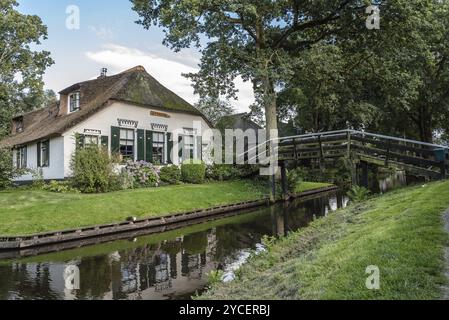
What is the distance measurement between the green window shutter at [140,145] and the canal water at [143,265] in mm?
10446

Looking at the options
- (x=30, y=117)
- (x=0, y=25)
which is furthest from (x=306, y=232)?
(x=30, y=117)

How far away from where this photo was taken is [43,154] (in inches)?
890

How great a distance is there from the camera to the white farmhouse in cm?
2127

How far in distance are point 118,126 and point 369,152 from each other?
1427cm

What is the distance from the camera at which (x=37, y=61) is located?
90.8 feet

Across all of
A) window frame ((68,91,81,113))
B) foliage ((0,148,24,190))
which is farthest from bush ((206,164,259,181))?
foliage ((0,148,24,190))

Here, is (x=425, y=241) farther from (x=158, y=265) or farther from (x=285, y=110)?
(x=285, y=110)

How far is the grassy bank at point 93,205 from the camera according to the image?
1252cm

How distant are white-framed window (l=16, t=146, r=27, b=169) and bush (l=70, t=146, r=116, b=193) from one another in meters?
9.28

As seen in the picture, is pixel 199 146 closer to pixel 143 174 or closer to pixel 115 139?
pixel 115 139

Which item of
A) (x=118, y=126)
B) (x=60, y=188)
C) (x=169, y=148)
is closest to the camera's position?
(x=60, y=188)

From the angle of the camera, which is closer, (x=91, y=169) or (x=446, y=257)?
(x=446, y=257)

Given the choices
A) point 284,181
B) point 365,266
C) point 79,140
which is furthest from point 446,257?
point 79,140

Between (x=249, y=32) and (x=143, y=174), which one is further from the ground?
(x=249, y=32)
